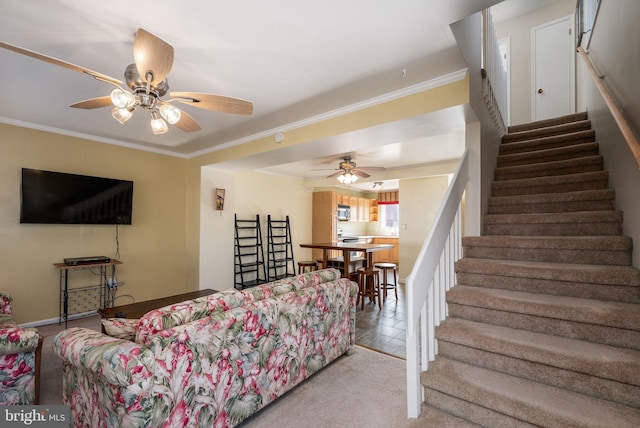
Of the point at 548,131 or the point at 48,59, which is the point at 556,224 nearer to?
the point at 548,131

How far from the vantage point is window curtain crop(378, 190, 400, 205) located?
31.1ft

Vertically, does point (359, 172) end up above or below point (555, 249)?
above

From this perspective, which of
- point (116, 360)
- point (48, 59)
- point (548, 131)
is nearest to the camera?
point (116, 360)

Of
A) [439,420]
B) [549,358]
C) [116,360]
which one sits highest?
[116,360]

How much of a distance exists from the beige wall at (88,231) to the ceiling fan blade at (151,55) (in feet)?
10.4

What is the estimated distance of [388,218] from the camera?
32.4 feet

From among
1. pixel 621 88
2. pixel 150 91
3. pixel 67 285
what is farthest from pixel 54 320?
pixel 621 88

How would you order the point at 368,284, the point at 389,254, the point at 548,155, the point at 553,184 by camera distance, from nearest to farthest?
the point at 553,184
the point at 548,155
the point at 368,284
the point at 389,254

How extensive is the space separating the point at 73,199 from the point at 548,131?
6.14 meters

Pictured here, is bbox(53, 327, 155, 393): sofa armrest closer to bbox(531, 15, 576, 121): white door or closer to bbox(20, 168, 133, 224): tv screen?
bbox(20, 168, 133, 224): tv screen

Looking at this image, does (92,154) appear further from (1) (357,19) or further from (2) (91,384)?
(1) (357,19)

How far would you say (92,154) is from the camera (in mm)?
4152

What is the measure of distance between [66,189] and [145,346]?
349 centimetres

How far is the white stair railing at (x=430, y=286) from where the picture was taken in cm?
177
